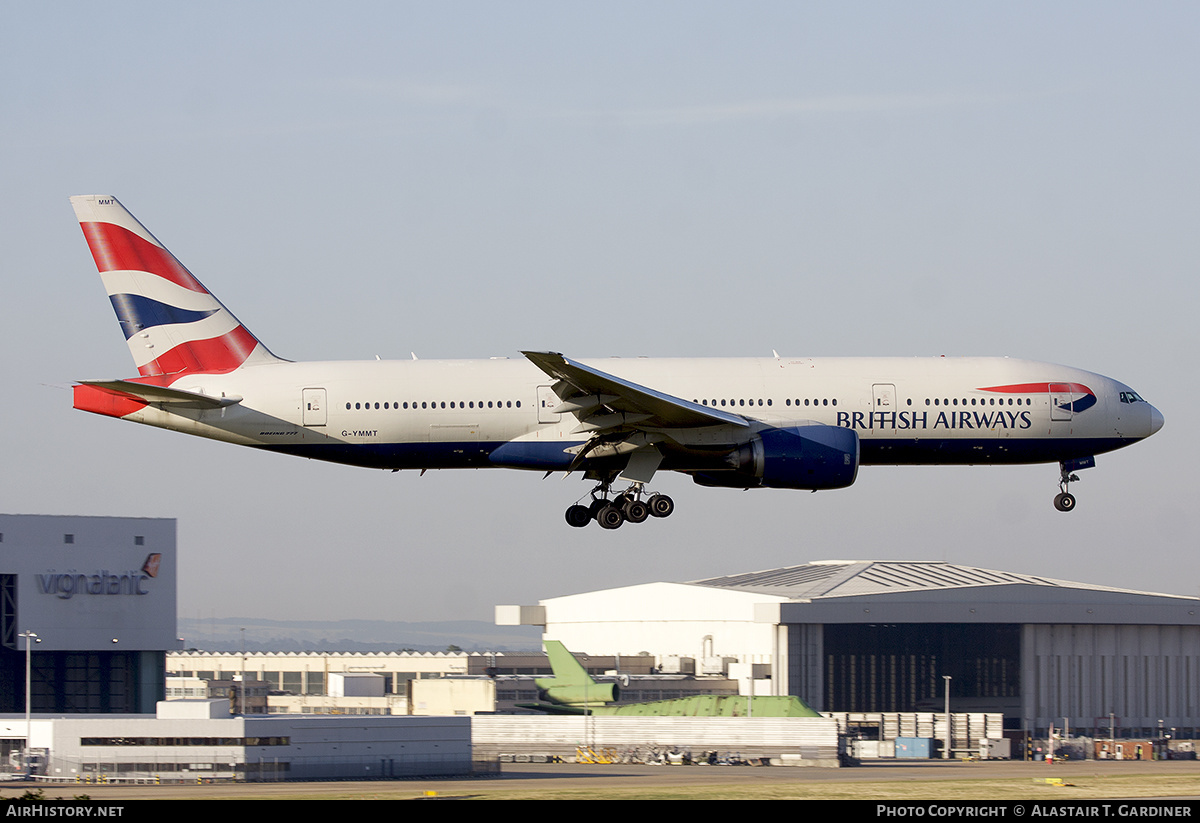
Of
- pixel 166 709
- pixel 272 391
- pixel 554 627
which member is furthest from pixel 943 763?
pixel 554 627

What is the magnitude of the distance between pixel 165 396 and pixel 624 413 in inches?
556

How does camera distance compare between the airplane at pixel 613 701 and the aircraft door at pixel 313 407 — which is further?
the airplane at pixel 613 701

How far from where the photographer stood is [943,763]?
79.8 meters

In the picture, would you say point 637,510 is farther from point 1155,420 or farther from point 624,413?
point 1155,420

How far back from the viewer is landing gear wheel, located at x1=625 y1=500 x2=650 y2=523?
48.1 meters

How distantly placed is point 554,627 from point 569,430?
282 ft

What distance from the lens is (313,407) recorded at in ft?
156

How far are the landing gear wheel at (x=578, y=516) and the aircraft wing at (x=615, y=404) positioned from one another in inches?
128

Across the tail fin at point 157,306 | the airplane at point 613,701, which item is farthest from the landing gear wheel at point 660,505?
the airplane at point 613,701

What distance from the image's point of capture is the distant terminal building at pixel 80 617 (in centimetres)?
9462

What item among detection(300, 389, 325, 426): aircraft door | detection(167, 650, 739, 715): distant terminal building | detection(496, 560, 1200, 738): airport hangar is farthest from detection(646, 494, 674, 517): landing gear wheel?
detection(496, 560, 1200, 738): airport hangar

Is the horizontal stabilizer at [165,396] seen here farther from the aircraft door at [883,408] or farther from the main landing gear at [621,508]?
the aircraft door at [883,408]

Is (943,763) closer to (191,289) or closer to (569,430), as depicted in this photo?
(569,430)

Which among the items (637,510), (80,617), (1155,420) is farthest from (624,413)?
(80,617)
